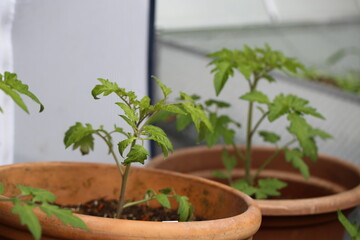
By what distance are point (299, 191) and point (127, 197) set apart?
780mm

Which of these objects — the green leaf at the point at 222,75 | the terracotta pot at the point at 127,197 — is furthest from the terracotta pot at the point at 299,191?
the green leaf at the point at 222,75

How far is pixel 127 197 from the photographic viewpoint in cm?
177

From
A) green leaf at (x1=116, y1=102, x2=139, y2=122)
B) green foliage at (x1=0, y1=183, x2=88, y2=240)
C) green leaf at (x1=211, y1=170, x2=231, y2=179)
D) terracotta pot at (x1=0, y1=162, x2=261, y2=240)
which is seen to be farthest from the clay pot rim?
green foliage at (x1=0, y1=183, x2=88, y2=240)

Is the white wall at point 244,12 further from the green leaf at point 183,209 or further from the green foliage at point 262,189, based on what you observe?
the green leaf at point 183,209

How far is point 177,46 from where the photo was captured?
13.9ft

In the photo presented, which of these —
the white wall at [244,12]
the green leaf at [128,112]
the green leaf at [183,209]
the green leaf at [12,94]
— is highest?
→ the white wall at [244,12]

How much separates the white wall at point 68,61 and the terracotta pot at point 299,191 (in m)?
0.29

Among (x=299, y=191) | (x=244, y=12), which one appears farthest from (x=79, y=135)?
(x=244, y=12)

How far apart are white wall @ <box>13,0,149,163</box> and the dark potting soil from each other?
0.52 meters

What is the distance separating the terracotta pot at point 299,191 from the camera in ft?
6.07

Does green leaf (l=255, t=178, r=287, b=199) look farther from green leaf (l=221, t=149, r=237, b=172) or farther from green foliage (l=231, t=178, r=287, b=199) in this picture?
green leaf (l=221, t=149, r=237, b=172)

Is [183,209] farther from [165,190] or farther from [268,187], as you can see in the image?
[268,187]

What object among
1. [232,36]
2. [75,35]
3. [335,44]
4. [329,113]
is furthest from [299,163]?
[335,44]

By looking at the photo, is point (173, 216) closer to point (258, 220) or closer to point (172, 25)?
point (258, 220)
